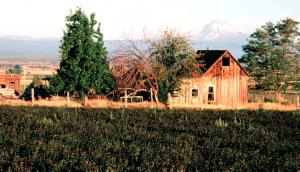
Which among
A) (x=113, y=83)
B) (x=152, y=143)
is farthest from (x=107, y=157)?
(x=113, y=83)

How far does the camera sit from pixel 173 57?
32.8 meters

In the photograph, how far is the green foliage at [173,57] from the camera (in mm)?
32688

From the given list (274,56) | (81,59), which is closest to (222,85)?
(274,56)

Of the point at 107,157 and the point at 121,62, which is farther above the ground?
the point at 121,62

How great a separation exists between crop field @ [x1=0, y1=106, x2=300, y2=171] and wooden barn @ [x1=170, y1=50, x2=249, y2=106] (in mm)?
22961

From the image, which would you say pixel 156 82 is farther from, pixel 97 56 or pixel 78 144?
pixel 78 144

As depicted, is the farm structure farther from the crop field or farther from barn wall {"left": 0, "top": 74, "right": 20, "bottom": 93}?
the crop field

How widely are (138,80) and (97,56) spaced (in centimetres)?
356

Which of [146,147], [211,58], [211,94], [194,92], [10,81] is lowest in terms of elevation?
[146,147]

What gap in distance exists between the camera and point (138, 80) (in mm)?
33750

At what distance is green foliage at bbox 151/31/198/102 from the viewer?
32688 millimetres

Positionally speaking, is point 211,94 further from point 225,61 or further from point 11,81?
point 11,81

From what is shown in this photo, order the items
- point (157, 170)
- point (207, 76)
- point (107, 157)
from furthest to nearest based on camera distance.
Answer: point (207, 76), point (107, 157), point (157, 170)

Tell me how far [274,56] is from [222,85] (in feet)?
24.7
